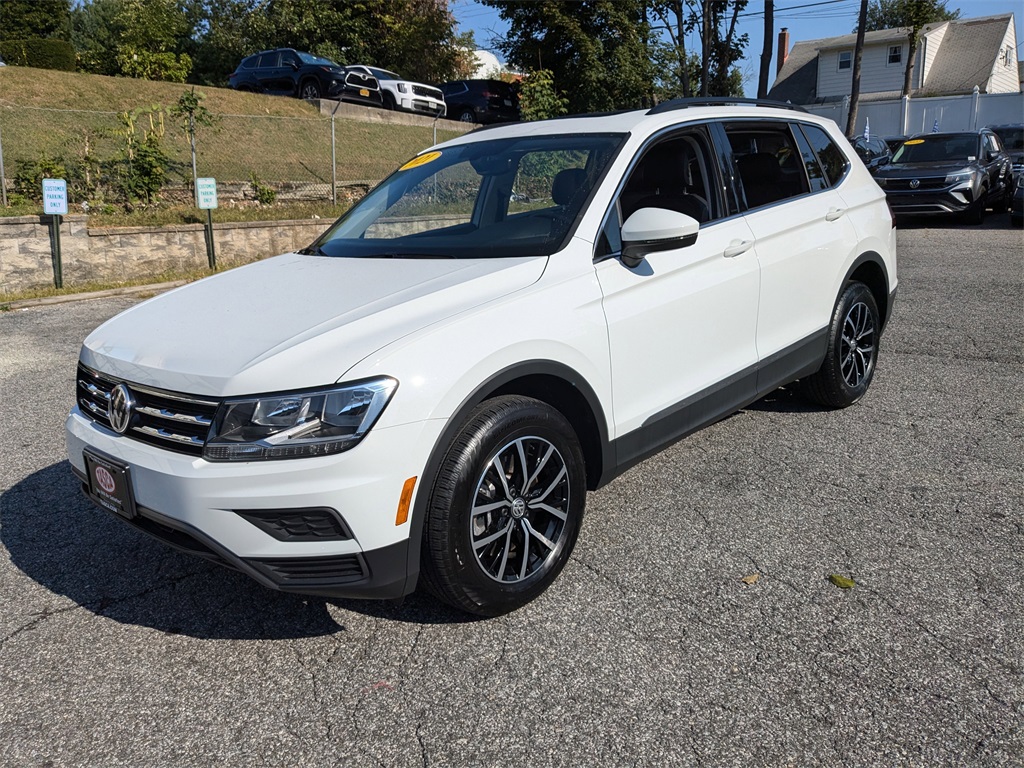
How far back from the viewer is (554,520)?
131 inches

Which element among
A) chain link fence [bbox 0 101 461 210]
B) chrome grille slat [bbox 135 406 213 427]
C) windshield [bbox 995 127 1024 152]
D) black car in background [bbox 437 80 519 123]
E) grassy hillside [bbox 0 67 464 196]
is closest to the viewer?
chrome grille slat [bbox 135 406 213 427]

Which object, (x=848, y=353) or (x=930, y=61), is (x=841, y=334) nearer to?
(x=848, y=353)

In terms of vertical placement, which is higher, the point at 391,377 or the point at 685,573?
the point at 391,377

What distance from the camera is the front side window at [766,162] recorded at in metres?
4.46

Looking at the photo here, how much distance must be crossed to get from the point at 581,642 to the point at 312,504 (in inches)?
42.0

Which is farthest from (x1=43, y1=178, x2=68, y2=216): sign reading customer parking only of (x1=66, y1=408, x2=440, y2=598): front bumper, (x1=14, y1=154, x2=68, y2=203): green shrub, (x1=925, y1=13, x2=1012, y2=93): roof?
(x1=925, y1=13, x2=1012, y2=93): roof

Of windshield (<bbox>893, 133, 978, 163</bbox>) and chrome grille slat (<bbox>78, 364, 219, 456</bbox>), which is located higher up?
windshield (<bbox>893, 133, 978, 163</bbox>)

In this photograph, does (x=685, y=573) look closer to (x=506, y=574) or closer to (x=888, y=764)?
(x=506, y=574)

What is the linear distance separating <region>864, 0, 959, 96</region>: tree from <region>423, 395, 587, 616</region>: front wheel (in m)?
31.4

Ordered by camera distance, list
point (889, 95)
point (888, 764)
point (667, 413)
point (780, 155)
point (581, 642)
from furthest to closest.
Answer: point (889, 95), point (780, 155), point (667, 413), point (581, 642), point (888, 764)

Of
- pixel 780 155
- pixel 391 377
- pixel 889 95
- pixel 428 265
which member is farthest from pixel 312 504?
pixel 889 95

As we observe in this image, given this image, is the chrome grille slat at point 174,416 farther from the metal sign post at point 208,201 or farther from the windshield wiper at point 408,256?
the metal sign post at point 208,201

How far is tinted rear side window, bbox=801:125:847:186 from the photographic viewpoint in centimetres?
515

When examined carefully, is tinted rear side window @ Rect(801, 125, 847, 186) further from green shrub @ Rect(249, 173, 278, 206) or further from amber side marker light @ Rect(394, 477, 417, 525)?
green shrub @ Rect(249, 173, 278, 206)
